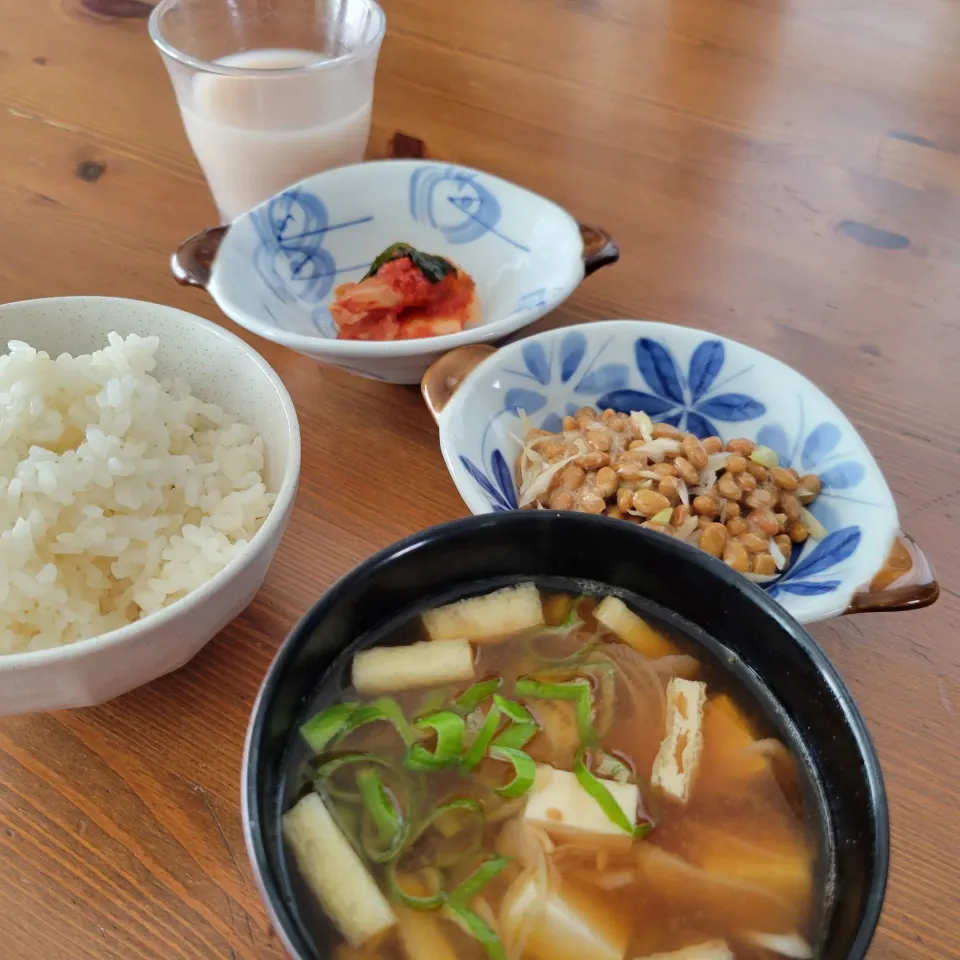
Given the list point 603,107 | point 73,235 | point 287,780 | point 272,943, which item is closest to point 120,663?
point 287,780

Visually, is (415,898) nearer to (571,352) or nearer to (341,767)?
(341,767)

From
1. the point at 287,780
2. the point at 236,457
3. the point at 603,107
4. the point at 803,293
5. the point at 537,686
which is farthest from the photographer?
the point at 603,107

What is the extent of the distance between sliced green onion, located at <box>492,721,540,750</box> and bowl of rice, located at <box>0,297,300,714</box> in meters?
0.35

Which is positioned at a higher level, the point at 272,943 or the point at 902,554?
the point at 902,554

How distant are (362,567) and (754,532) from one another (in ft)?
2.19

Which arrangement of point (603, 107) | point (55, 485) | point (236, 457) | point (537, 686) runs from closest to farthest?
1. point (537, 686)
2. point (55, 485)
3. point (236, 457)
4. point (603, 107)

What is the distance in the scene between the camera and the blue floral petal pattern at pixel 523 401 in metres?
1.50

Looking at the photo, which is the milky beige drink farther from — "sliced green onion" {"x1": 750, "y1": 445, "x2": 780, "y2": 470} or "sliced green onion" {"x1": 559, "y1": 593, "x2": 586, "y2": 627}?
"sliced green onion" {"x1": 559, "y1": 593, "x2": 586, "y2": 627}

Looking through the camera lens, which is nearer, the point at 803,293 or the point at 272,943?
the point at 272,943

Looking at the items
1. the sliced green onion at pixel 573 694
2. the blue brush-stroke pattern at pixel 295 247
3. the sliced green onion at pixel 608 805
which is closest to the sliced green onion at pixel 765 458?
the sliced green onion at pixel 573 694

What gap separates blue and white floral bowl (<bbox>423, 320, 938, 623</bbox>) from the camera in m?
1.30

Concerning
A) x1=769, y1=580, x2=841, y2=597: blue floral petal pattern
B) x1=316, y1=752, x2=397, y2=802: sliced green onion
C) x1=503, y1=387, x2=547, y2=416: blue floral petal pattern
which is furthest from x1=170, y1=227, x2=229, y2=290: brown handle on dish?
x1=769, y1=580, x2=841, y2=597: blue floral petal pattern

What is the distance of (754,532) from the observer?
135 centimetres

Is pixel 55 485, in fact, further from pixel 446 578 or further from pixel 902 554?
pixel 902 554
